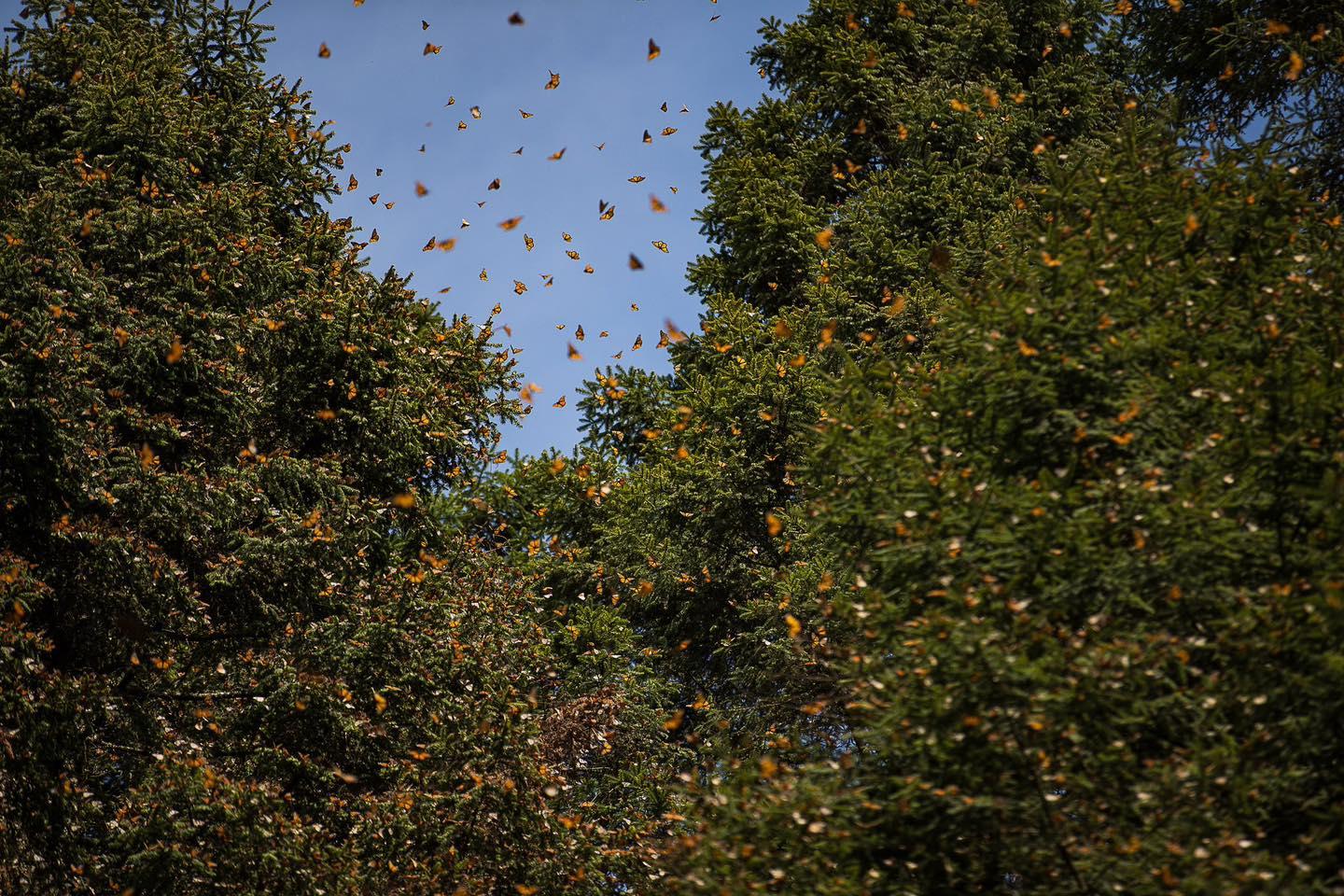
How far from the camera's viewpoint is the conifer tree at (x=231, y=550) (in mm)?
11305

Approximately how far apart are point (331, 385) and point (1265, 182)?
430 inches

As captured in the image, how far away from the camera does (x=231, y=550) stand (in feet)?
43.4

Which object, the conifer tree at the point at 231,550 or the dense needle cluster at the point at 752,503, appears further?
the conifer tree at the point at 231,550

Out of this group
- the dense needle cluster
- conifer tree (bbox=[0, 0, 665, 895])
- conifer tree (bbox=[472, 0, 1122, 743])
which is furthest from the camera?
conifer tree (bbox=[472, 0, 1122, 743])

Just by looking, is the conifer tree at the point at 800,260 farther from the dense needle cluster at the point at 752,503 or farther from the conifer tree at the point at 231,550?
the conifer tree at the point at 231,550

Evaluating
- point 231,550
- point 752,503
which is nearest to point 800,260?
point 752,503

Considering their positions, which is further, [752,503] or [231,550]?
[752,503]

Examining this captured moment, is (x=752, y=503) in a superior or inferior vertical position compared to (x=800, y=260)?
inferior

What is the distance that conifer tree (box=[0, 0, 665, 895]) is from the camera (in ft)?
37.1

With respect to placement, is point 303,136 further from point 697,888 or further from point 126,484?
point 697,888

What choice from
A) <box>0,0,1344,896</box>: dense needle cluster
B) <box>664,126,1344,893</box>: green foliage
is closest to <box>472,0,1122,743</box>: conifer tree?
<box>0,0,1344,896</box>: dense needle cluster

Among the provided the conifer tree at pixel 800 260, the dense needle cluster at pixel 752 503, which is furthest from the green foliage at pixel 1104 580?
the conifer tree at pixel 800 260

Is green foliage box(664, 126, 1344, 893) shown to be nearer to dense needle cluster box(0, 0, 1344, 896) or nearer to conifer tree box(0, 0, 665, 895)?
dense needle cluster box(0, 0, 1344, 896)

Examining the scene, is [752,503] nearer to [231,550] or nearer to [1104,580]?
[231,550]
